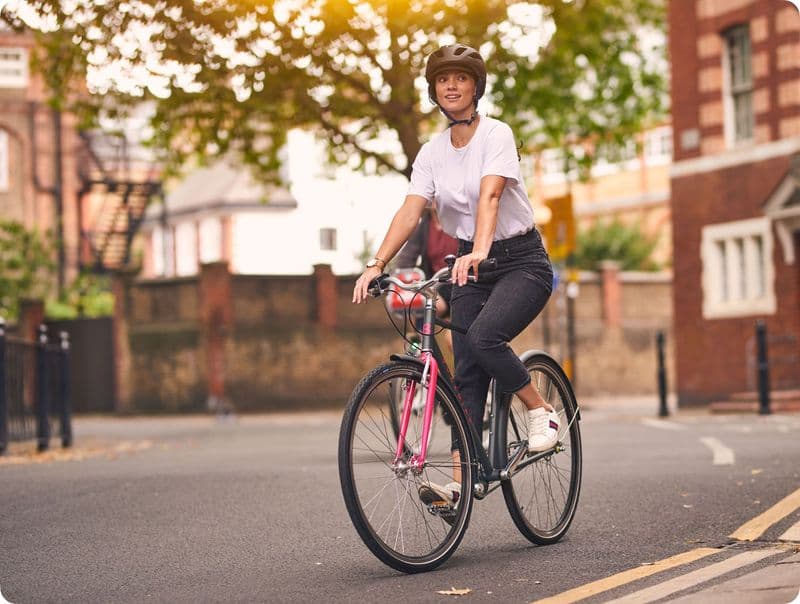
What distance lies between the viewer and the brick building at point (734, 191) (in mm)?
22203

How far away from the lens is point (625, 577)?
5242 mm

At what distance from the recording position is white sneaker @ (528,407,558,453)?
6.13m

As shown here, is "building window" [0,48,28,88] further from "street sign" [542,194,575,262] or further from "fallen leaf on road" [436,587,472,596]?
"fallen leaf on road" [436,587,472,596]

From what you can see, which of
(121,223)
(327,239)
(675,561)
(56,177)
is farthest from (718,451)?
(327,239)

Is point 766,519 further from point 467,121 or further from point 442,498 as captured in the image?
point 467,121

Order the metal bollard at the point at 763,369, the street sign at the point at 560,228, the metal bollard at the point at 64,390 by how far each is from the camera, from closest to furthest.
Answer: the metal bollard at the point at 64,390 < the metal bollard at the point at 763,369 < the street sign at the point at 560,228

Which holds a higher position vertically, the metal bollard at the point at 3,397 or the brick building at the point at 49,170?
the brick building at the point at 49,170

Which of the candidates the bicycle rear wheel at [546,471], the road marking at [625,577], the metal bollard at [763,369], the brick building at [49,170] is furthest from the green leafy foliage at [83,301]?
the road marking at [625,577]

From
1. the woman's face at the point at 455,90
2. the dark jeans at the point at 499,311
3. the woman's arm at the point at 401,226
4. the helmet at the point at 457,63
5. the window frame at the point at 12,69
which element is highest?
the window frame at the point at 12,69

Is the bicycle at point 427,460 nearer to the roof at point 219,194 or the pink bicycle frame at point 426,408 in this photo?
the pink bicycle frame at point 426,408

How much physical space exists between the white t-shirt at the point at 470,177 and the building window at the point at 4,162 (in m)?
42.6

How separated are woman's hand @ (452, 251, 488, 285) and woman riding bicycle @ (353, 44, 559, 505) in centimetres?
3

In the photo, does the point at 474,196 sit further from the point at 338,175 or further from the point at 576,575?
the point at 338,175

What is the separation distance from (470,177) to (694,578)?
1.90 meters
